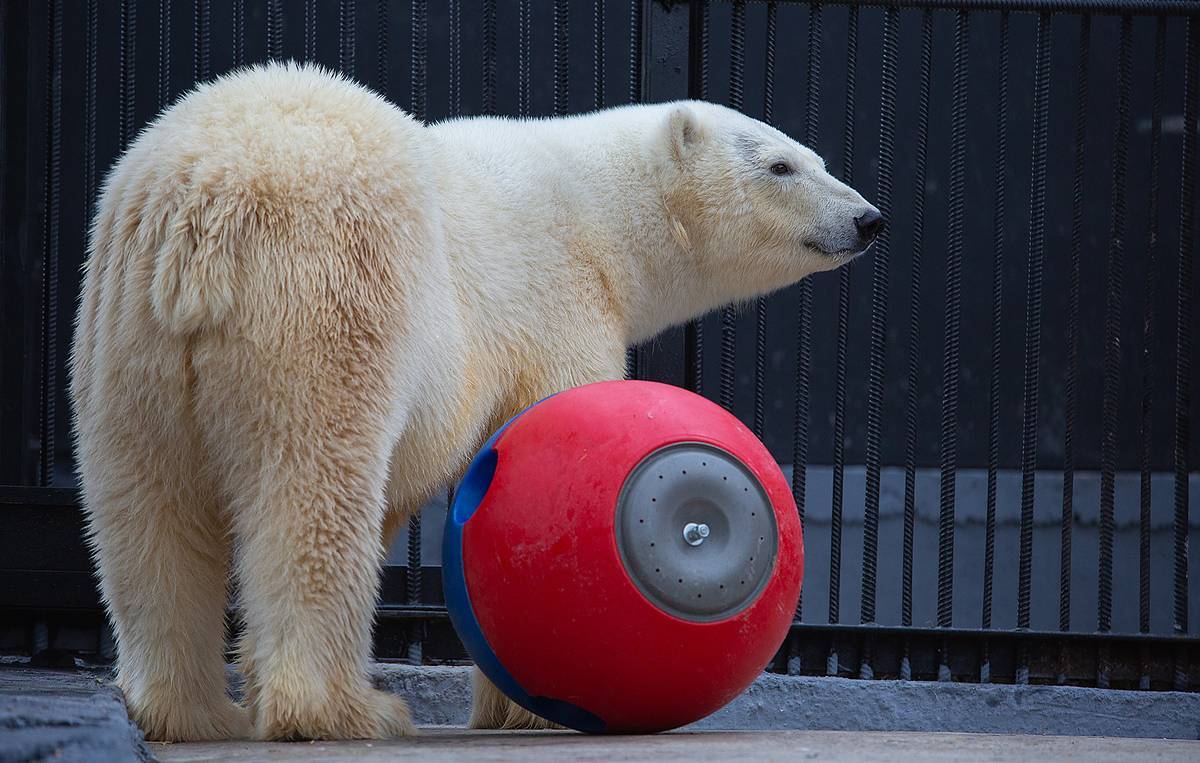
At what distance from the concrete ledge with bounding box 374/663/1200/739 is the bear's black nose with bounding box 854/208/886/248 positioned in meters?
1.54

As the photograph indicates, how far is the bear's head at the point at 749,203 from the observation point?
11.4 ft

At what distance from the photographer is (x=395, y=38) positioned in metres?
5.89

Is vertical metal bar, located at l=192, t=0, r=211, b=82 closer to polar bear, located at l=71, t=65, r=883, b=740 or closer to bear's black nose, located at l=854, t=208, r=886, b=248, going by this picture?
polar bear, located at l=71, t=65, r=883, b=740

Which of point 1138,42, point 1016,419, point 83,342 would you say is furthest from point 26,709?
point 1138,42

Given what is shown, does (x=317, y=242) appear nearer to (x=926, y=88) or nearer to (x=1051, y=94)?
(x=926, y=88)

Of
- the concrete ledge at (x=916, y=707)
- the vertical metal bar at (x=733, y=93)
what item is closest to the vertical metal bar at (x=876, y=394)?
the concrete ledge at (x=916, y=707)

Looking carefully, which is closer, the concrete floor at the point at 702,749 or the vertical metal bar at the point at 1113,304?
the concrete floor at the point at 702,749

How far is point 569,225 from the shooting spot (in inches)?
130

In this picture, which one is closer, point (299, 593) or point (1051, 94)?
point (299, 593)

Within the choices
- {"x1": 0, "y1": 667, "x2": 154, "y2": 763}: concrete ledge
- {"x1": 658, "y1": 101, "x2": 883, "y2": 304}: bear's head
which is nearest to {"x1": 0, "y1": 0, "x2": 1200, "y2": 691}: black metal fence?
{"x1": 658, "y1": 101, "x2": 883, "y2": 304}: bear's head

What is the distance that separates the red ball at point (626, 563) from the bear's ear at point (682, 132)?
3.28 feet

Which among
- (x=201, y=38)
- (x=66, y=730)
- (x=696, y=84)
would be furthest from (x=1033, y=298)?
(x=66, y=730)

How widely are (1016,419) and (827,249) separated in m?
3.17

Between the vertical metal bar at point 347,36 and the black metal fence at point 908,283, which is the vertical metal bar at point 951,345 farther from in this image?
the vertical metal bar at point 347,36
